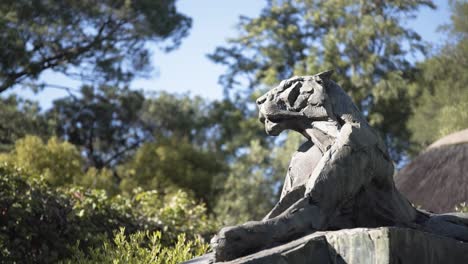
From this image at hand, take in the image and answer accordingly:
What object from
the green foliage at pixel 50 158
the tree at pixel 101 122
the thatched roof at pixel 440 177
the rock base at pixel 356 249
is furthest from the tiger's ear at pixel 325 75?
the tree at pixel 101 122

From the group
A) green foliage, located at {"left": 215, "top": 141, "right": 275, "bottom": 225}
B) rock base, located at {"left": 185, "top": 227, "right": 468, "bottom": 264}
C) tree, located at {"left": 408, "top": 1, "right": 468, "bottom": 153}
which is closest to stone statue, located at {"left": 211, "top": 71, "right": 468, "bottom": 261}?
rock base, located at {"left": 185, "top": 227, "right": 468, "bottom": 264}

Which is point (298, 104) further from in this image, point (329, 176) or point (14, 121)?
point (14, 121)

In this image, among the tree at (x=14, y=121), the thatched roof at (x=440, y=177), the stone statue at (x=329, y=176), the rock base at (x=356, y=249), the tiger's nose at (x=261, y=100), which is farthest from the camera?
the tree at (x=14, y=121)

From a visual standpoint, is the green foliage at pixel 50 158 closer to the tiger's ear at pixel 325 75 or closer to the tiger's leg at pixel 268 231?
the tiger's ear at pixel 325 75

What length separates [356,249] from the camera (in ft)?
10.4

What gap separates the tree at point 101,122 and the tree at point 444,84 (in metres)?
8.37

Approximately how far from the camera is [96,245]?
7578 millimetres

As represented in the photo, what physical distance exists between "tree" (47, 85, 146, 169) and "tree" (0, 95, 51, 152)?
116 centimetres

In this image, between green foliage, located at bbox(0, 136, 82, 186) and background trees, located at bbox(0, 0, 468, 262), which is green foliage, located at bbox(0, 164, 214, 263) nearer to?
background trees, located at bbox(0, 0, 468, 262)

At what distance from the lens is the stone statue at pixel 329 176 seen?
342 centimetres

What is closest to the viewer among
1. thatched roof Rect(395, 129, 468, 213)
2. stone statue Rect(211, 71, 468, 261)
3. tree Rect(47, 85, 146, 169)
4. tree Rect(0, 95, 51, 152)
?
stone statue Rect(211, 71, 468, 261)

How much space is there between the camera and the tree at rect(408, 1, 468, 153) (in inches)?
677

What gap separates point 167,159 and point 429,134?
7184 mm

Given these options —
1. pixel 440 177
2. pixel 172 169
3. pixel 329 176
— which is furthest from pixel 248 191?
pixel 329 176
